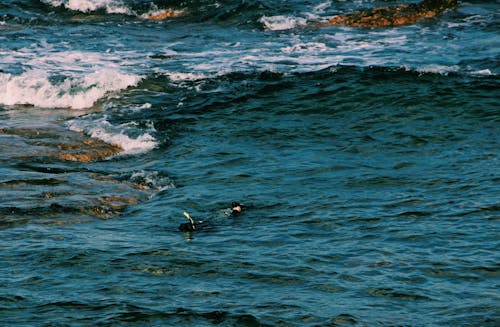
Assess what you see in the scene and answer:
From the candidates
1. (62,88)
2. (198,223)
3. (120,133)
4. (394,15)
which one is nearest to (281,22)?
(394,15)

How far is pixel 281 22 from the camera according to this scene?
76.5 feet

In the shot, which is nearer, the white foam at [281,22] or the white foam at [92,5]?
the white foam at [281,22]

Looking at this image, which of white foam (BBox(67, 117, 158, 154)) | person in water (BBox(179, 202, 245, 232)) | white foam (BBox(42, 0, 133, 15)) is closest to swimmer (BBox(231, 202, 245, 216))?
person in water (BBox(179, 202, 245, 232))

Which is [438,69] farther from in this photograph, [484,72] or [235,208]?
[235,208]

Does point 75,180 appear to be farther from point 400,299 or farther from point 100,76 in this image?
point 100,76

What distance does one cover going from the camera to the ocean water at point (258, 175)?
24.1 ft

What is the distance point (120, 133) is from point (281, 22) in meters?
9.85

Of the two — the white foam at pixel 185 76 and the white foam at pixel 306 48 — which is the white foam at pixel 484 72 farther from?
the white foam at pixel 185 76

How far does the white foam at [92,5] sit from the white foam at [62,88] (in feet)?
27.8

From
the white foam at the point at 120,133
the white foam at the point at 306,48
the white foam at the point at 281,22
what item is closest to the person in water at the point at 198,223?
the white foam at the point at 120,133

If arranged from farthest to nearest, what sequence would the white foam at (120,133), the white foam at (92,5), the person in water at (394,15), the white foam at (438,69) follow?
the white foam at (92,5), the person in water at (394,15), the white foam at (438,69), the white foam at (120,133)

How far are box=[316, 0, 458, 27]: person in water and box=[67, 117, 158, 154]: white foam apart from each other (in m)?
9.06

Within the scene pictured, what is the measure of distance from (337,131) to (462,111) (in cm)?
221

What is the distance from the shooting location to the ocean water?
7336 mm
